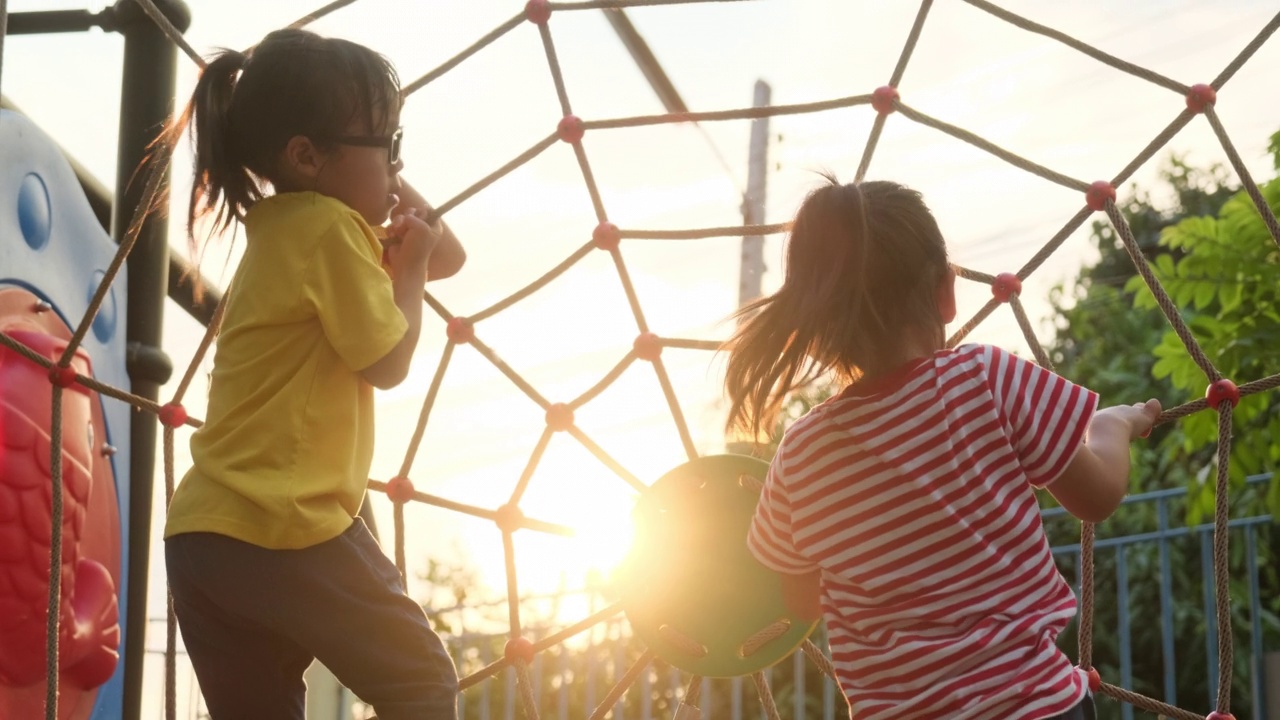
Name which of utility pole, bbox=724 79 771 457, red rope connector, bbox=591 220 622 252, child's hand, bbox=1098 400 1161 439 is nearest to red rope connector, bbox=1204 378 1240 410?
child's hand, bbox=1098 400 1161 439

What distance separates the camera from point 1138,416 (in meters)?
1.31

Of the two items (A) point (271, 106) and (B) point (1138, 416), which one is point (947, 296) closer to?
(B) point (1138, 416)

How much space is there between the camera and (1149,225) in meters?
8.29

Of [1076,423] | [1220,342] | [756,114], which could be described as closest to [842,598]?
[1076,423]

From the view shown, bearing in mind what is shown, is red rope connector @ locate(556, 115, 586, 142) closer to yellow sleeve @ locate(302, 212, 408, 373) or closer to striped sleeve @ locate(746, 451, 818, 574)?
yellow sleeve @ locate(302, 212, 408, 373)

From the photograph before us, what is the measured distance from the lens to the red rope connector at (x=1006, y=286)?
1.80 meters

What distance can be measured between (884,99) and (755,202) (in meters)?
5.15

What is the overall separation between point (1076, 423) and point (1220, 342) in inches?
92.5

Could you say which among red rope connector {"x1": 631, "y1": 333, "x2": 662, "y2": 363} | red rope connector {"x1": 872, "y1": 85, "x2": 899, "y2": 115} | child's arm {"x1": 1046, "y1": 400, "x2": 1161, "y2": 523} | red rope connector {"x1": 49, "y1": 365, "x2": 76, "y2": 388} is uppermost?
red rope connector {"x1": 872, "y1": 85, "x2": 899, "y2": 115}

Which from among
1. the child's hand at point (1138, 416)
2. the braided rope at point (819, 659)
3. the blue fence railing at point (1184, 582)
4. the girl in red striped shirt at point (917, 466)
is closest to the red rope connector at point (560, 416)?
the braided rope at point (819, 659)

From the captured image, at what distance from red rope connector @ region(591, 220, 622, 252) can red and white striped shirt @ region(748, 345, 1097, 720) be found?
2.97 feet

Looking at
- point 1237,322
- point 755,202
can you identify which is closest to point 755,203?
point 755,202

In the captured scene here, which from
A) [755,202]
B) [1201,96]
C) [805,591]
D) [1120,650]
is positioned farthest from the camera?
[755,202]

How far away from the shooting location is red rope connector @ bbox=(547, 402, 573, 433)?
2.09m
